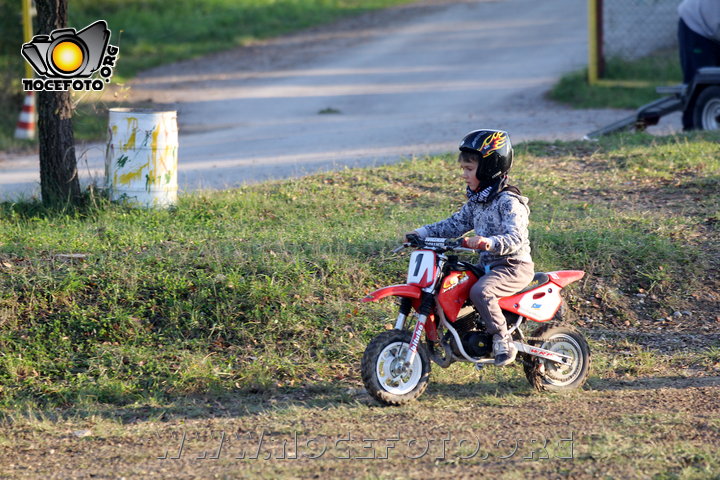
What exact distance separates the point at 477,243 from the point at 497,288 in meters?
0.46

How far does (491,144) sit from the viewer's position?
5.33 m

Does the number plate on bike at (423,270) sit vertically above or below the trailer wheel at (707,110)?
below

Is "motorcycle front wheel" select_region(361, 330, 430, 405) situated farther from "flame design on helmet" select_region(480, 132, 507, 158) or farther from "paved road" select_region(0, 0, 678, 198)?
"paved road" select_region(0, 0, 678, 198)

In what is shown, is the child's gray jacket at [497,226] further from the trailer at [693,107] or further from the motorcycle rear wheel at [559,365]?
the trailer at [693,107]

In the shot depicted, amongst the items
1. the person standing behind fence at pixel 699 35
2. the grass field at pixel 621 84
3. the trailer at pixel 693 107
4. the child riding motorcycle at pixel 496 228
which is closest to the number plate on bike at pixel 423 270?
the child riding motorcycle at pixel 496 228

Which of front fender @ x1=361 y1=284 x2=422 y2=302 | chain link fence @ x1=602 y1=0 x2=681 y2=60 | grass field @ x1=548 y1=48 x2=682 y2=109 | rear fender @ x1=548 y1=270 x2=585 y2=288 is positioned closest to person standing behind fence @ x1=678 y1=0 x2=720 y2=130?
grass field @ x1=548 y1=48 x2=682 y2=109

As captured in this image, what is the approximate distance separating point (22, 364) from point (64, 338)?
1.17 ft

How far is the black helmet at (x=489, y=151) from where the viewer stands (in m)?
5.33

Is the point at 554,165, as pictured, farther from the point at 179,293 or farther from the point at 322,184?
the point at 179,293

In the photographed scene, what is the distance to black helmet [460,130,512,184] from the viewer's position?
5332 mm

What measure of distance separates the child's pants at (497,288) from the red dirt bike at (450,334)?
0.28 feet

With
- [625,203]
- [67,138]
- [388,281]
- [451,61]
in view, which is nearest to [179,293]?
[388,281]

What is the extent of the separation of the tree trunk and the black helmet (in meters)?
4.63

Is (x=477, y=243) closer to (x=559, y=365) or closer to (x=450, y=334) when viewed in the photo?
(x=450, y=334)
